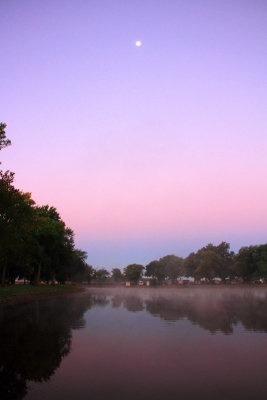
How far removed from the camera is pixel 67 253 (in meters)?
71.1

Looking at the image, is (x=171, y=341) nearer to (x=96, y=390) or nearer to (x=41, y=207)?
(x=96, y=390)

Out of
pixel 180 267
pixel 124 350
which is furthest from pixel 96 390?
pixel 180 267

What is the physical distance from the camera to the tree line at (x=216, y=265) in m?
116

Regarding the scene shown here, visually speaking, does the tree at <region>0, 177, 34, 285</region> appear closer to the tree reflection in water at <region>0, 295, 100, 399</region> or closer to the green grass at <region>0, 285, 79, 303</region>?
the green grass at <region>0, 285, 79, 303</region>

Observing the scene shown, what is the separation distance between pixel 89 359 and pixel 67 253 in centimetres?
6356

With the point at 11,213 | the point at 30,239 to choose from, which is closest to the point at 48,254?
the point at 30,239

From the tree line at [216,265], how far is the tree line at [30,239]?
4678 cm

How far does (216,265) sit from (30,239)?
94.5m

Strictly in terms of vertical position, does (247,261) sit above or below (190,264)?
below

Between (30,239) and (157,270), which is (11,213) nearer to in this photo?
(30,239)

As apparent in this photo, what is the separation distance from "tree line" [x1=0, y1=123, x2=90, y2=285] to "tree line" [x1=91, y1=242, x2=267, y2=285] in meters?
46.8

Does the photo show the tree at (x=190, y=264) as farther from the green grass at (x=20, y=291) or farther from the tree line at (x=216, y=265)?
the green grass at (x=20, y=291)

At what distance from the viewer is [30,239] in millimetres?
45875

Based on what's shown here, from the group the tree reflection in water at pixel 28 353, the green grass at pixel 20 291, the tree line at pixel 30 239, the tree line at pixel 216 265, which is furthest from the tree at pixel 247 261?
the tree reflection in water at pixel 28 353
